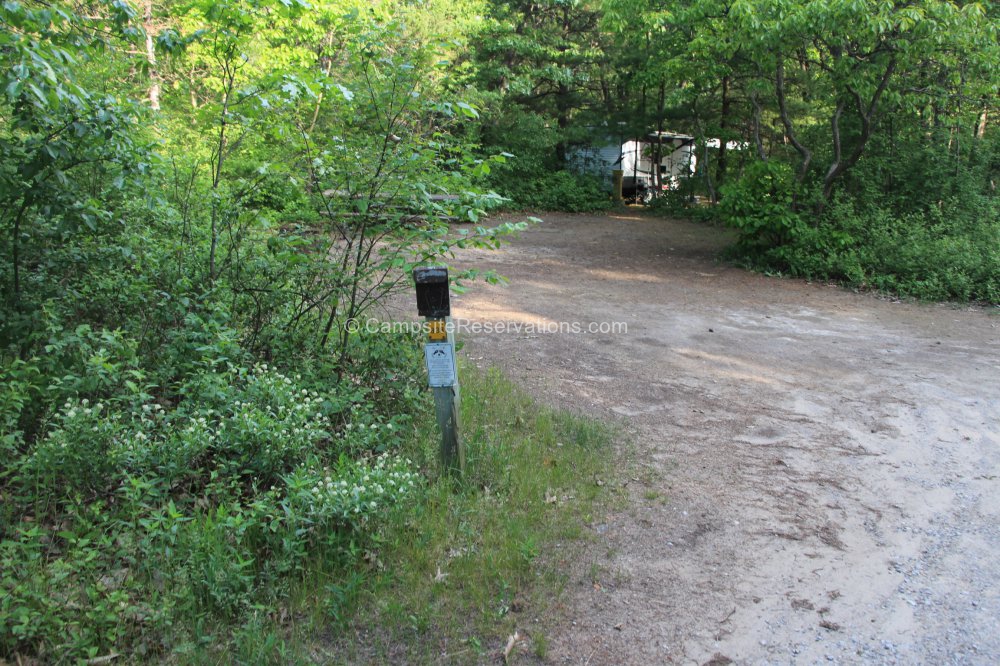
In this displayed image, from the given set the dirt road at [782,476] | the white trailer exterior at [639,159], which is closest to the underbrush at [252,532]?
the dirt road at [782,476]

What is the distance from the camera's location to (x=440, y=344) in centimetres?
426

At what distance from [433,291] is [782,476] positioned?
8.89ft

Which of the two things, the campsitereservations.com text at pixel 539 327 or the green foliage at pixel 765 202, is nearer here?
the campsitereservations.com text at pixel 539 327

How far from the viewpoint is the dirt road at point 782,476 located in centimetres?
340

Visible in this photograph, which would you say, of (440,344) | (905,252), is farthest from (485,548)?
(905,252)

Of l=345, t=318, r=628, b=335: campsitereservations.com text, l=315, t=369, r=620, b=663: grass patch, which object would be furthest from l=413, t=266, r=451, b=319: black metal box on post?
l=345, t=318, r=628, b=335: campsitereservations.com text

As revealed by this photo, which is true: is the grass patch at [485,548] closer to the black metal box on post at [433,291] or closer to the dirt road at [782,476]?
the dirt road at [782,476]

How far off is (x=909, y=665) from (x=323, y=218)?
4288 mm

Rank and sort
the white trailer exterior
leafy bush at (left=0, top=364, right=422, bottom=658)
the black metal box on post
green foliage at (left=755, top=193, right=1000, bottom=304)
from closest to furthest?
leafy bush at (left=0, top=364, right=422, bottom=658)
the black metal box on post
green foliage at (left=755, top=193, right=1000, bottom=304)
the white trailer exterior

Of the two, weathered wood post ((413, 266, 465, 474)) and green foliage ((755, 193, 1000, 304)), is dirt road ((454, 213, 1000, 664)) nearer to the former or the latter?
green foliage ((755, 193, 1000, 304))

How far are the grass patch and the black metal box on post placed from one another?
3.08ft

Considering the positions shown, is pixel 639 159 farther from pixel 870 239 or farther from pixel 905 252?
pixel 905 252

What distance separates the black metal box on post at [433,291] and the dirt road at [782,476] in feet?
5.11

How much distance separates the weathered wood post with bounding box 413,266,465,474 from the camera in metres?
4.20
